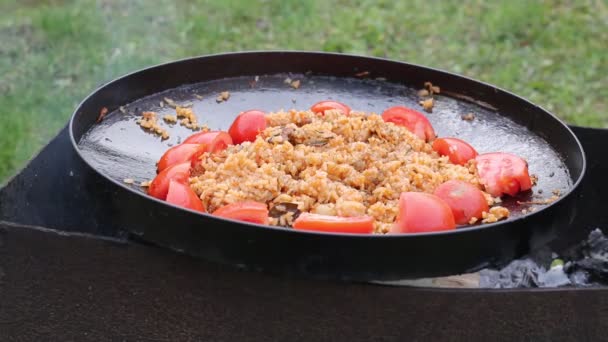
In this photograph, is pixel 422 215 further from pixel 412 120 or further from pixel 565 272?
pixel 565 272

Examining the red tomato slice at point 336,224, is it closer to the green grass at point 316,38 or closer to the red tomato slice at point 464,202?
the red tomato slice at point 464,202

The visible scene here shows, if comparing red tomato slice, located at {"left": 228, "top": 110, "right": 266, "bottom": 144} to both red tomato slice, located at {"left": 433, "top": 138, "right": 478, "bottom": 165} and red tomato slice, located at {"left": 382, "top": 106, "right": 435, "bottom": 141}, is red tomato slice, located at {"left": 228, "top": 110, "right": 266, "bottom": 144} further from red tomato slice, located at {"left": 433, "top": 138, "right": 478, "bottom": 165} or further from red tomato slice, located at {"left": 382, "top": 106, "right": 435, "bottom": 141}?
red tomato slice, located at {"left": 433, "top": 138, "right": 478, "bottom": 165}

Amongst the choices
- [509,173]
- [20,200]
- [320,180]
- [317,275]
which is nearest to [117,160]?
[20,200]

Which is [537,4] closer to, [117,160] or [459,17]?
[459,17]

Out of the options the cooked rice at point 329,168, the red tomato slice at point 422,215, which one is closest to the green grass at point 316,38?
the cooked rice at point 329,168

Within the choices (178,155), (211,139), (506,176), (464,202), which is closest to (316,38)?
(211,139)

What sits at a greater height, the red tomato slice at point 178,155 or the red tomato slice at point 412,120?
the red tomato slice at point 412,120

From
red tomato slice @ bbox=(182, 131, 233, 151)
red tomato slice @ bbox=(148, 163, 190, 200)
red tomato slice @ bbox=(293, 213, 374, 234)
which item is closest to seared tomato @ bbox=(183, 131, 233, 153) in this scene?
red tomato slice @ bbox=(182, 131, 233, 151)
